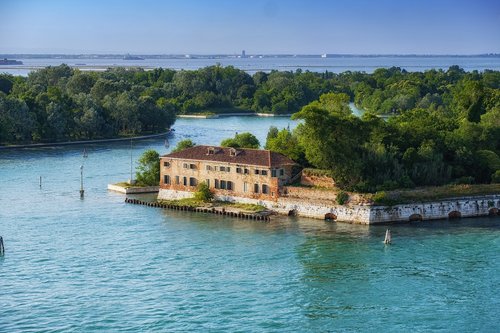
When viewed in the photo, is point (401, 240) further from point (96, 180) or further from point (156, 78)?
point (156, 78)

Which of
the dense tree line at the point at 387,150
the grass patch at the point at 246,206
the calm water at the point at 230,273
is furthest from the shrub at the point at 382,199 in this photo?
the grass patch at the point at 246,206

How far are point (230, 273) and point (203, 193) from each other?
12.8 meters

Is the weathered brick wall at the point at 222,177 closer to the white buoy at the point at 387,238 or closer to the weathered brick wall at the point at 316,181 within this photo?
the weathered brick wall at the point at 316,181

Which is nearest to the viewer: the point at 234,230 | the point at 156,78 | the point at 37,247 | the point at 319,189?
the point at 37,247

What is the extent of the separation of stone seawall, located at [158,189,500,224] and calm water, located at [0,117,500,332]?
84 cm

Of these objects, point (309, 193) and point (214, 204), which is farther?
point (214, 204)

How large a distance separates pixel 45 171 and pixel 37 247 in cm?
2317

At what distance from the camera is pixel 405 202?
42.2 meters

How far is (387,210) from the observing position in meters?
41.8

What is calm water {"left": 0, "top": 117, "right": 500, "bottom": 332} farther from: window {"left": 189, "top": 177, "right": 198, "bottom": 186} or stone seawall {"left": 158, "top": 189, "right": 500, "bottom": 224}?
window {"left": 189, "top": 177, "right": 198, "bottom": 186}

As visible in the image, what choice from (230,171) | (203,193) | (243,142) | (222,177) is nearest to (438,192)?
(230,171)

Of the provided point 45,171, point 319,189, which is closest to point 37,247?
point 319,189

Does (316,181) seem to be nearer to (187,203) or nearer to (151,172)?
(187,203)

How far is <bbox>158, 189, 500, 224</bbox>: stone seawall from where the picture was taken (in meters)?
41.7
